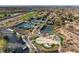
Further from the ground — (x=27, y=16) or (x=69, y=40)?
(x=27, y=16)

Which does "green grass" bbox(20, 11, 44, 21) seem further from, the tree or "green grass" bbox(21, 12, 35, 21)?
the tree

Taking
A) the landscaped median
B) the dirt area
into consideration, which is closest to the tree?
the landscaped median

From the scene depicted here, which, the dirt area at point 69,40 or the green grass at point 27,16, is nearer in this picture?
the dirt area at point 69,40

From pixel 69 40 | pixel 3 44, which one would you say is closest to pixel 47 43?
pixel 69 40

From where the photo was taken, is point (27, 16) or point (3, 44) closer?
point (3, 44)

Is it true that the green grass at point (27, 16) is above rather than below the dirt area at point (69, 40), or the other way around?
above

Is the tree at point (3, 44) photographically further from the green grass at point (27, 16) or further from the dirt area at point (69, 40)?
the dirt area at point (69, 40)

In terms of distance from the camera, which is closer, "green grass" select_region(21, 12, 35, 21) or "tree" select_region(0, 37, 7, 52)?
"tree" select_region(0, 37, 7, 52)

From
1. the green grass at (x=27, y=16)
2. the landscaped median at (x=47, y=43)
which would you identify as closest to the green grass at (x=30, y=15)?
the green grass at (x=27, y=16)

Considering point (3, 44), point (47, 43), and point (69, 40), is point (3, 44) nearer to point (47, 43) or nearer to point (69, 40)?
point (47, 43)
